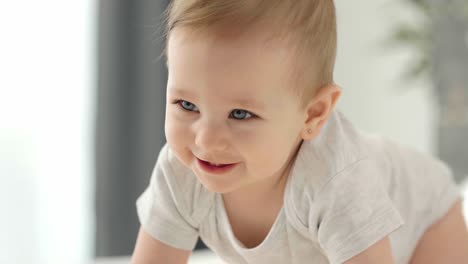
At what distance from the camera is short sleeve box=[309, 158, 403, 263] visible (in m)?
1.16

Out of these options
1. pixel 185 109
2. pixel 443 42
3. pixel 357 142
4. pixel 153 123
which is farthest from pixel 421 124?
pixel 185 109

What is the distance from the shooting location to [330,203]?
3.86 ft

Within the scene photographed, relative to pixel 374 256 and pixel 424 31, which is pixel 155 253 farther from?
pixel 424 31

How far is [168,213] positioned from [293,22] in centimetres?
43

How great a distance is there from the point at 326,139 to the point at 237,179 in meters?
0.20

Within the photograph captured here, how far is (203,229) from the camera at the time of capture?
134 cm

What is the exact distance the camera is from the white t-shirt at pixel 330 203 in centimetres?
117

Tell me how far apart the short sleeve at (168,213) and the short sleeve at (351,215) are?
9.3 inches

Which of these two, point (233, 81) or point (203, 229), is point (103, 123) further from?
point (233, 81)

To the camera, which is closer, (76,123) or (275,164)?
(275,164)

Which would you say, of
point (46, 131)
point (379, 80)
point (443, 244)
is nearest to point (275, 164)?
point (443, 244)

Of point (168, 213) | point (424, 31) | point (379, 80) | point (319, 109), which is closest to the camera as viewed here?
point (319, 109)

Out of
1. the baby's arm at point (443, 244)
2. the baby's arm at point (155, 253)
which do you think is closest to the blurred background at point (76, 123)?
the baby's arm at point (155, 253)

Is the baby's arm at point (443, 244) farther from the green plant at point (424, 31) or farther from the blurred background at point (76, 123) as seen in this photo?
the green plant at point (424, 31)
